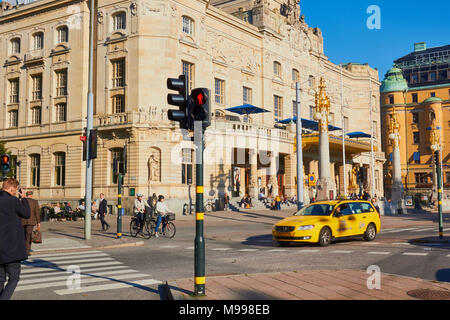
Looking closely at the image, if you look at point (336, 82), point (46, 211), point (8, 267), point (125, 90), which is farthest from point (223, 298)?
point (336, 82)

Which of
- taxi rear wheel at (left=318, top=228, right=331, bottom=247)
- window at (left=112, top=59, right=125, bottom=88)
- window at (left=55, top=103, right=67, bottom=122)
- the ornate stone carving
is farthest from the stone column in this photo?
taxi rear wheel at (left=318, top=228, right=331, bottom=247)

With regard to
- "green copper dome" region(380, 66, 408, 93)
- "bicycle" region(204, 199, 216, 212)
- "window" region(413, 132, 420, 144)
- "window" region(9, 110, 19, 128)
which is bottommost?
"bicycle" region(204, 199, 216, 212)

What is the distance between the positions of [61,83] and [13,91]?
23.7ft

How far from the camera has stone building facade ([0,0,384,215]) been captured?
38.4 metres

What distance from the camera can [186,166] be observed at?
3953 centimetres

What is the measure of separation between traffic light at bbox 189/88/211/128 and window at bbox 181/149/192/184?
31050 millimetres

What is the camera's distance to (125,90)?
3919cm

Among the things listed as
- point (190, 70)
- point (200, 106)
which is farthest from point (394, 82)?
point (200, 106)

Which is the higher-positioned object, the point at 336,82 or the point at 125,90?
the point at 336,82

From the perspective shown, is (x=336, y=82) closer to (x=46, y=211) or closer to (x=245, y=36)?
(x=245, y=36)

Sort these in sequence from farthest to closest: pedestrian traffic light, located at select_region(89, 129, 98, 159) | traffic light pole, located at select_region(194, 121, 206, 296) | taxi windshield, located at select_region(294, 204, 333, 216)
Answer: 1. pedestrian traffic light, located at select_region(89, 129, 98, 159)
2. taxi windshield, located at select_region(294, 204, 333, 216)
3. traffic light pole, located at select_region(194, 121, 206, 296)

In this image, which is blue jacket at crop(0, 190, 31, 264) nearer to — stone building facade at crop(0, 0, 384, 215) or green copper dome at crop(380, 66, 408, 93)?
stone building facade at crop(0, 0, 384, 215)

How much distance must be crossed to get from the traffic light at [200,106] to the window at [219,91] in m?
38.6

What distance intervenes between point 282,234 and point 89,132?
9.13 metres
